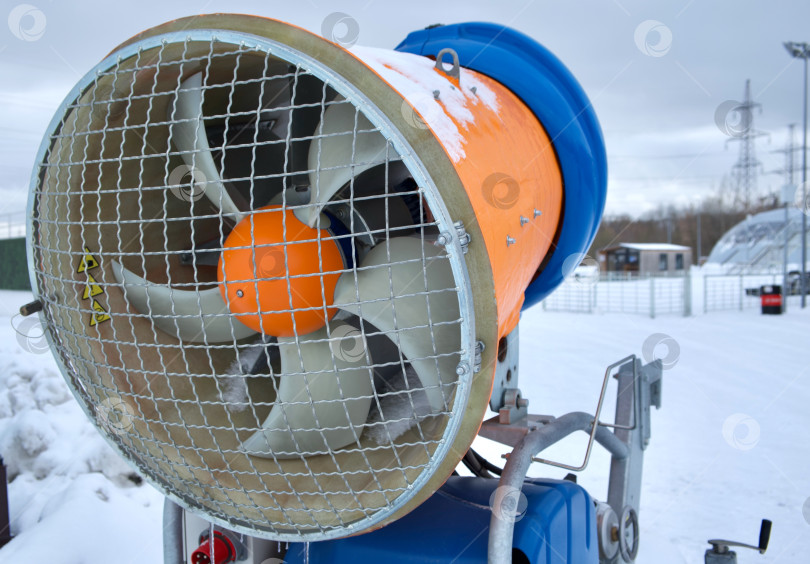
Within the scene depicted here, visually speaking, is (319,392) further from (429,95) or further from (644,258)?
(644,258)

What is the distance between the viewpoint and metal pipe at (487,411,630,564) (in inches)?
46.2

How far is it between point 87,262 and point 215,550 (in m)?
0.78

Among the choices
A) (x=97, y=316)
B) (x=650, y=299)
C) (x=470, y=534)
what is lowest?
(x=470, y=534)

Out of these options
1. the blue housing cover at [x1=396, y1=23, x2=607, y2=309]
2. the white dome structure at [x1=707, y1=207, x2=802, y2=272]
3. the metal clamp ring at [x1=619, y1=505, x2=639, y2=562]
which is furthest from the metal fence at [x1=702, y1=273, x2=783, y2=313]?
the blue housing cover at [x1=396, y1=23, x2=607, y2=309]

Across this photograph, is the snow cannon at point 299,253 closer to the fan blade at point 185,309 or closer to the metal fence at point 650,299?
the fan blade at point 185,309

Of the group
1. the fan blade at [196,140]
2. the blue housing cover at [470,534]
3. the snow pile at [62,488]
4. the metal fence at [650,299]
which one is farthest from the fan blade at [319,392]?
the metal fence at [650,299]

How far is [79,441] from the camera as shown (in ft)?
10.4

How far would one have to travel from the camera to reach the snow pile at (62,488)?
243cm

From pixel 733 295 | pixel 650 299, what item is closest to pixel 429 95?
pixel 650 299

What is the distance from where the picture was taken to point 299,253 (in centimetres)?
124

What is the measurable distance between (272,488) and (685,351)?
6.64m

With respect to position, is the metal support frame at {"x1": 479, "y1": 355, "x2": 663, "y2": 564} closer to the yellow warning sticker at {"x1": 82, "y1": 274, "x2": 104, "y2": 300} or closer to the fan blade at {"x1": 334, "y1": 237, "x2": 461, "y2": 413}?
the fan blade at {"x1": 334, "y1": 237, "x2": 461, "y2": 413}

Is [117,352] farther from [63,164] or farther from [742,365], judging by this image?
[742,365]

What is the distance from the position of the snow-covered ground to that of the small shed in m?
22.9
